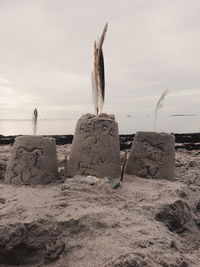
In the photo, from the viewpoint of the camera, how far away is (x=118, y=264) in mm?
2381

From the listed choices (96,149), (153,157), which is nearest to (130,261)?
(96,149)

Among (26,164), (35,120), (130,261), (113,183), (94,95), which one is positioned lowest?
(130,261)

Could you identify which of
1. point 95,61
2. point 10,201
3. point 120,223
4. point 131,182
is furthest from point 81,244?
point 95,61

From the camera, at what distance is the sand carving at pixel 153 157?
4.52 metres

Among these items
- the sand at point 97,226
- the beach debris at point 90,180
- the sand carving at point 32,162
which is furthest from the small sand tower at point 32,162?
the beach debris at point 90,180

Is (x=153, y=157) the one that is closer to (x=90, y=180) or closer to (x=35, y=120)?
(x=90, y=180)

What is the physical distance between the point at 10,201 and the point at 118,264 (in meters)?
1.51

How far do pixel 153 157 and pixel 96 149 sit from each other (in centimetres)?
86

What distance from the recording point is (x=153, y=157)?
4.54 m

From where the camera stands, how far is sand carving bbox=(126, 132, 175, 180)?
4523mm

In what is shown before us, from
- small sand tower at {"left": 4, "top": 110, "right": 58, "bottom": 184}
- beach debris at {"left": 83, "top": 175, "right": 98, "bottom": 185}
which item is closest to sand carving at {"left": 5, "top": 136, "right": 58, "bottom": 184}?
small sand tower at {"left": 4, "top": 110, "right": 58, "bottom": 184}

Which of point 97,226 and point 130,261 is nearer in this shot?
point 130,261

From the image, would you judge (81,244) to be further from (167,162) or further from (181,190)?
(167,162)

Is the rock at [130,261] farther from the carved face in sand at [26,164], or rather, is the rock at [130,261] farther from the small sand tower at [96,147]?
the carved face in sand at [26,164]
